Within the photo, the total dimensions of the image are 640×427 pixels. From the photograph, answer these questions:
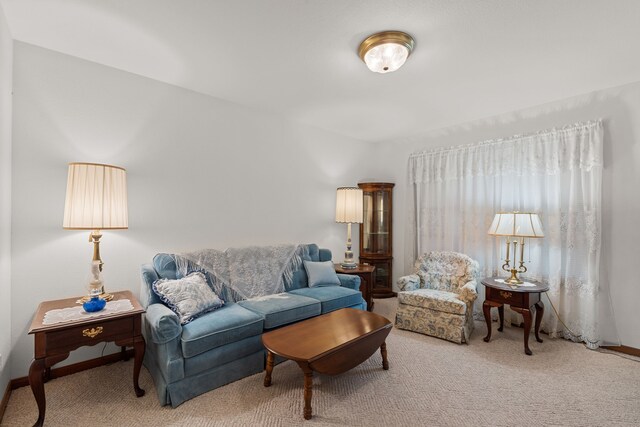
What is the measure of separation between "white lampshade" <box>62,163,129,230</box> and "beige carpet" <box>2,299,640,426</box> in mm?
1207

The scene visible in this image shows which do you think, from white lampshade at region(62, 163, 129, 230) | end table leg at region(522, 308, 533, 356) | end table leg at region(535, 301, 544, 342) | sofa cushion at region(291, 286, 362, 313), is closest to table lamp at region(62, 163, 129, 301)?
white lampshade at region(62, 163, 129, 230)

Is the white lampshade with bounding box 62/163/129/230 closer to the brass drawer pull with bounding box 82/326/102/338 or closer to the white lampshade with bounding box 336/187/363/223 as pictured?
the brass drawer pull with bounding box 82/326/102/338

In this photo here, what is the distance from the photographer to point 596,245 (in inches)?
115

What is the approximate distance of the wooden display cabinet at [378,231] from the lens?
4723mm

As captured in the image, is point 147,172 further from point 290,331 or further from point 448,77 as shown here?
Result: point 448,77

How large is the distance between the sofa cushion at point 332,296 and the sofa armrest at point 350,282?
11cm

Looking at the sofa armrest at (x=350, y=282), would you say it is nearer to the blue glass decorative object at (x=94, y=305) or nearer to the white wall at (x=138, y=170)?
the white wall at (x=138, y=170)

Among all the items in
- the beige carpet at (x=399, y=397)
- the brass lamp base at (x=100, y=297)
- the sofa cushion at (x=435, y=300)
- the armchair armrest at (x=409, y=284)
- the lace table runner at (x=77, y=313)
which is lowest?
the beige carpet at (x=399, y=397)

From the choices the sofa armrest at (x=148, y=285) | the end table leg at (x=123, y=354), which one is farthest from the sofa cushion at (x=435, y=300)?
the end table leg at (x=123, y=354)

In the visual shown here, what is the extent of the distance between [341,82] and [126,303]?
260 cm

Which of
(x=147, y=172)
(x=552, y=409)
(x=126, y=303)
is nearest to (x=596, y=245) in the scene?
(x=552, y=409)

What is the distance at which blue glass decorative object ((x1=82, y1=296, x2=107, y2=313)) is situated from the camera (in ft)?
6.38

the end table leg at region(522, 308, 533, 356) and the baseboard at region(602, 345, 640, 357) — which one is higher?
the end table leg at region(522, 308, 533, 356)

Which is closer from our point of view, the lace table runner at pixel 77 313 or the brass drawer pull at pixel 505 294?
the lace table runner at pixel 77 313
